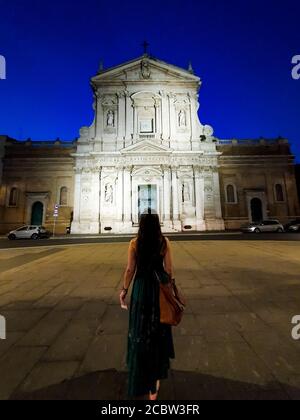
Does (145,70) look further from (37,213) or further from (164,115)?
(37,213)

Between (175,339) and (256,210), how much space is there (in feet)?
88.4

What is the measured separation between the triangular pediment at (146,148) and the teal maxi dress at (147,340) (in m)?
23.4

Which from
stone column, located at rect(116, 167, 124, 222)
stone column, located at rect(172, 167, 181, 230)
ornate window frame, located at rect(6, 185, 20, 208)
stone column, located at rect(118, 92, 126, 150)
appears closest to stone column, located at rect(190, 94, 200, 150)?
stone column, located at rect(172, 167, 181, 230)

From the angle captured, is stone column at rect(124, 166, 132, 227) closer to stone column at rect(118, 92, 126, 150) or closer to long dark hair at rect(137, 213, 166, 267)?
stone column at rect(118, 92, 126, 150)

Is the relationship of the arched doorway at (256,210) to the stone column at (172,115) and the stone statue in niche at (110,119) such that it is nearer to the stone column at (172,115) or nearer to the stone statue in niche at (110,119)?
the stone column at (172,115)

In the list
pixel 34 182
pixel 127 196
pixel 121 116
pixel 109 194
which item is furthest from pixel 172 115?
pixel 34 182

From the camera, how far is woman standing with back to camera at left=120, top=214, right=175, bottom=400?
1739 mm

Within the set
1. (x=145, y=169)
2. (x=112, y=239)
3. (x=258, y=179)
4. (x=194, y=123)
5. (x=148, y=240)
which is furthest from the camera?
(x=258, y=179)

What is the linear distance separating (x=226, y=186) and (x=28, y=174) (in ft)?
74.6

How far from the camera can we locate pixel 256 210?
26781 millimetres

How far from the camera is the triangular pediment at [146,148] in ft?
79.6

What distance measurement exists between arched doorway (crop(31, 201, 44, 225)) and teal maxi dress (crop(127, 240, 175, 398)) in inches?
1060

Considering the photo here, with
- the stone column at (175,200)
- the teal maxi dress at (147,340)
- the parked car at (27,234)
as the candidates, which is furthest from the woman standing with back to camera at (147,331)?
the stone column at (175,200)

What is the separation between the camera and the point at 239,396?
5.87ft
